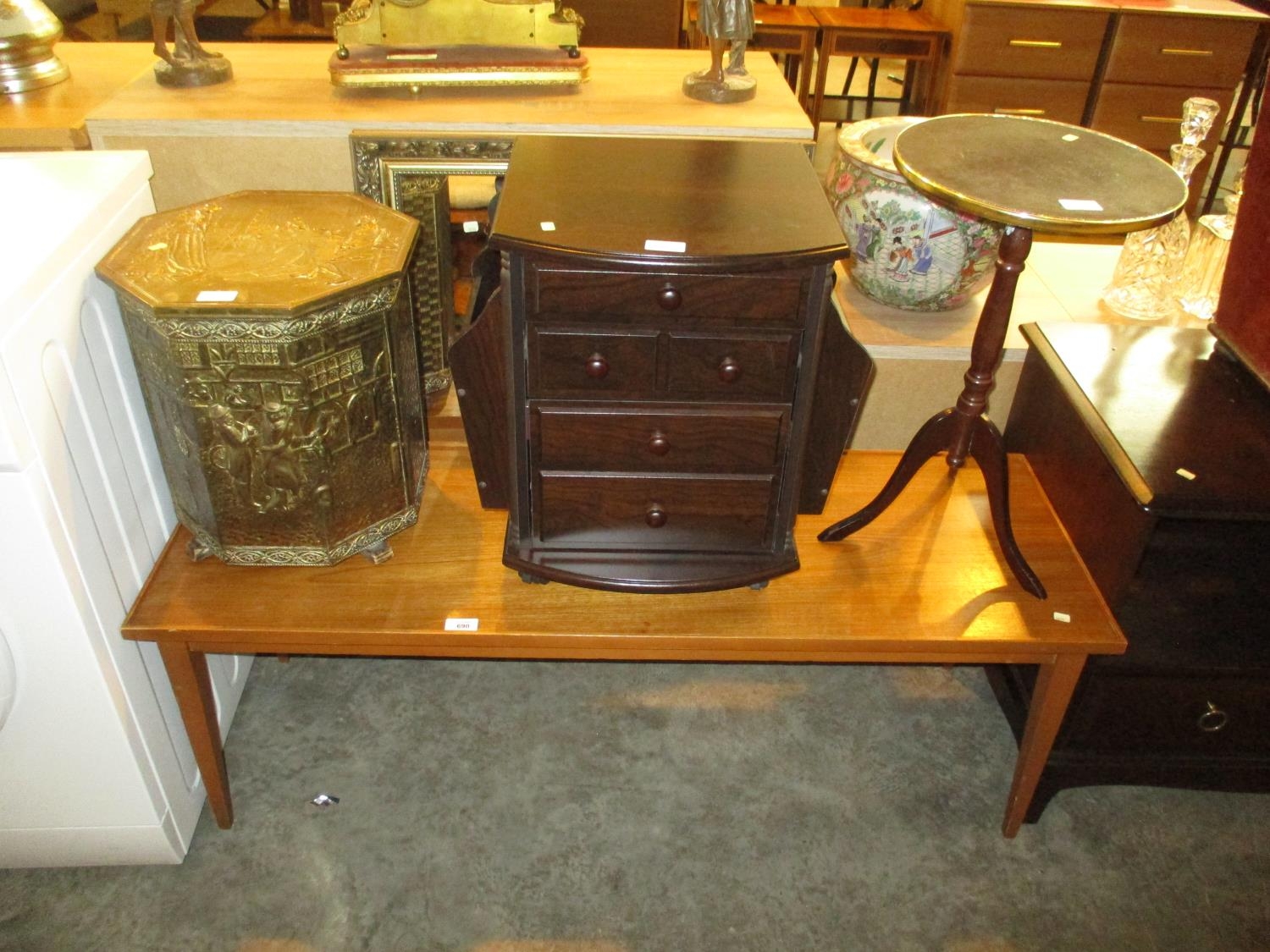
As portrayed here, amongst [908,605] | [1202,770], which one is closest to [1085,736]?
[1202,770]

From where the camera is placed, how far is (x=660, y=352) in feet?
3.93

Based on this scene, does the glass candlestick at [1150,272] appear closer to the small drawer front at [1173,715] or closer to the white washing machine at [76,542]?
the small drawer front at [1173,715]

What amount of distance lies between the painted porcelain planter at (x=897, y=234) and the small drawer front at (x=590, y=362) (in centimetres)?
62

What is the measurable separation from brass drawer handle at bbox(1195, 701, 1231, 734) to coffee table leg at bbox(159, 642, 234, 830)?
147cm

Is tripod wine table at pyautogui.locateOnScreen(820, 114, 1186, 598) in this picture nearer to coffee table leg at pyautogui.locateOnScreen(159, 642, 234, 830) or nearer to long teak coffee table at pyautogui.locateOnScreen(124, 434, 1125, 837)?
long teak coffee table at pyautogui.locateOnScreen(124, 434, 1125, 837)

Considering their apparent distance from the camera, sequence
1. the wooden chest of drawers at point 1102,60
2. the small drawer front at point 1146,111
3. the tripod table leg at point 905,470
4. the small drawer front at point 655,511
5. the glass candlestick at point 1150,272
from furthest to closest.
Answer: the small drawer front at point 1146,111 < the wooden chest of drawers at point 1102,60 < the glass candlestick at point 1150,272 < the tripod table leg at point 905,470 < the small drawer front at point 655,511

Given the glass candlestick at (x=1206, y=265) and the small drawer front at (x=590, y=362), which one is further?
the glass candlestick at (x=1206, y=265)

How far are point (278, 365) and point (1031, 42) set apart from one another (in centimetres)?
310

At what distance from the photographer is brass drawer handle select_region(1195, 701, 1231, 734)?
151 centimetres

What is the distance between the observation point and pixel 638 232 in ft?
3.71

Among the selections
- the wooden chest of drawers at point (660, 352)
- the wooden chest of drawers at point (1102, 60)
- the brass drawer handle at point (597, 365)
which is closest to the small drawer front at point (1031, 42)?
the wooden chest of drawers at point (1102, 60)

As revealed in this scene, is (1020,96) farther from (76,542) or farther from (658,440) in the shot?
(76,542)

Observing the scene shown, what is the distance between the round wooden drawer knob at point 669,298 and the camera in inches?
44.8

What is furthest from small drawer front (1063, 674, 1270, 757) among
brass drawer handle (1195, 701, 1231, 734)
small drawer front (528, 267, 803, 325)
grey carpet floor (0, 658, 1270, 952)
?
small drawer front (528, 267, 803, 325)
